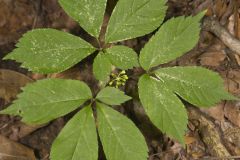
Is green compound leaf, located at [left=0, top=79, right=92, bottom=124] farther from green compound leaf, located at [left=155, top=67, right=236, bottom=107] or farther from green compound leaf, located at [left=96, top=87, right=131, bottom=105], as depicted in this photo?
green compound leaf, located at [left=155, top=67, right=236, bottom=107]

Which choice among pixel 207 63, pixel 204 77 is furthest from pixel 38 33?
pixel 207 63

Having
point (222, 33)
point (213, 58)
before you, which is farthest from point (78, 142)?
point (222, 33)

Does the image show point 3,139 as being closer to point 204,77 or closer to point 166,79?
point 166,79

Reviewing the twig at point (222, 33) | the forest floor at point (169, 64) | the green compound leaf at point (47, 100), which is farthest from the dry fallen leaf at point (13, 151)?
the twig at point (222, 33)

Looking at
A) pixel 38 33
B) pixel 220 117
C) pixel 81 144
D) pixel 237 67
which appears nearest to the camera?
pixel 81 144

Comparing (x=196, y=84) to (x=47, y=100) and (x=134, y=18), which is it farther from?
(x=47, y=100)

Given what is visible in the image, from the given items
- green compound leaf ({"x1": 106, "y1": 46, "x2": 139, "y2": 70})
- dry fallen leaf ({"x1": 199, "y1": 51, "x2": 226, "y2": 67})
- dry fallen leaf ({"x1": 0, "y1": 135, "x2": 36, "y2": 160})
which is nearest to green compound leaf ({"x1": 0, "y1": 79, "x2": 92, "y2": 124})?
green compound leaf ({"x1": 106, "y1": 46, "x2": 139, "y2": 70})
